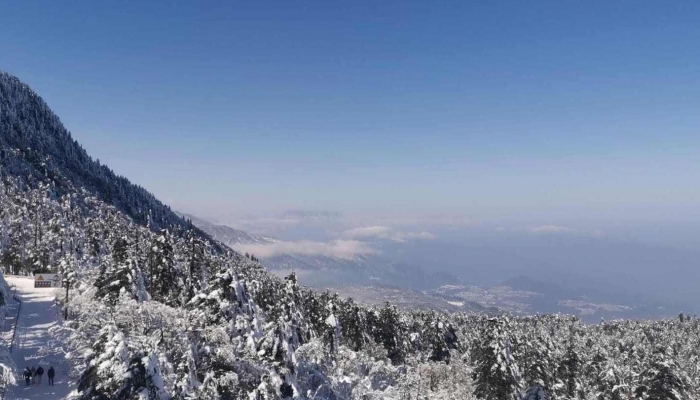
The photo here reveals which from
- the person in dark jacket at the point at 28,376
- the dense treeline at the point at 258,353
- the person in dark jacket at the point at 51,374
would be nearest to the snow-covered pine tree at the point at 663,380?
the dense treeline at the point at 258,353

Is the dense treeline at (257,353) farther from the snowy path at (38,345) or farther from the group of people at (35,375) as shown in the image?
the group of people at (35,375)

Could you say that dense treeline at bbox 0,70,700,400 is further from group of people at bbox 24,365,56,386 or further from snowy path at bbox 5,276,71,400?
group of people at bbox 24,365,56,386

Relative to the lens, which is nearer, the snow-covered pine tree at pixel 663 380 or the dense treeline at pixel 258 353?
the dense treeline at pixel 258 353

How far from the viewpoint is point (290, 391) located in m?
20.9

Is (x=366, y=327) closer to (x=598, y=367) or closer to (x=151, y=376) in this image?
(x=598, y=367)

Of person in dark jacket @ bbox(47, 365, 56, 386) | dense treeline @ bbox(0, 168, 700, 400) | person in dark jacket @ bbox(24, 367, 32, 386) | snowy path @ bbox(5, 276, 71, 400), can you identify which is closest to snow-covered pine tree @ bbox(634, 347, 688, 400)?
dense treeline @ bbox(0, 168, 700, 400)

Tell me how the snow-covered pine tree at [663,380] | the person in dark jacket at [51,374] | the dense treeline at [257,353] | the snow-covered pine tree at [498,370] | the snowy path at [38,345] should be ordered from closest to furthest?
1. the dense treeline at [257,353]
2. the snowy path at [38,345]
3. the person in dark jacket at [51,374]
4. the snow-covered pine tree at [663,380]
5. the snow-covered pine tree at [498,370]

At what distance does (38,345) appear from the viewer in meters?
42.2

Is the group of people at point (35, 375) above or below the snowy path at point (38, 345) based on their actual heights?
above

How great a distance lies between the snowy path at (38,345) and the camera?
102ft

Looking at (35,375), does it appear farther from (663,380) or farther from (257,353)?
(663,380)

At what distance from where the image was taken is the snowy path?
31.0 metres

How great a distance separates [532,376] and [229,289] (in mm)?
45999

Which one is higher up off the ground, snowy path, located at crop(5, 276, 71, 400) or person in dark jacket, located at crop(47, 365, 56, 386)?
person in dark jacket, located at crop(47, 365, 56, 386)
